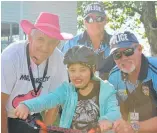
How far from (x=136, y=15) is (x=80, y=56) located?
0.52m

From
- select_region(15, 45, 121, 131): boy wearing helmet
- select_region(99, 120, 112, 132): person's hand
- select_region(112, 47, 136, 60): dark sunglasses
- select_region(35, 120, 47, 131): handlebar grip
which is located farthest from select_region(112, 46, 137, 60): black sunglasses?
select_region(35, 120, 47, 131): handlebar grip

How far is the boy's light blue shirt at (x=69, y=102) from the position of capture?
68.9 inches

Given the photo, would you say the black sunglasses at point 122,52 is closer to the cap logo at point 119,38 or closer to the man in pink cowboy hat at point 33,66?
the cap logo at point 119,38

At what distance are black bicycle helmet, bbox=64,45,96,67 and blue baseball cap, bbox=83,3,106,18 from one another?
0.25m

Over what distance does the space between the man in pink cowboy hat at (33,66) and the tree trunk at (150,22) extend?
406mm

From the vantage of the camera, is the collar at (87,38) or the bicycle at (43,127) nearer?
the bicycle at (43,127)

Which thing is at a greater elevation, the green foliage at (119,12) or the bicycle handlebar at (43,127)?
the green foliage at (119,12)

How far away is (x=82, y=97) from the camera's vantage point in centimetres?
180

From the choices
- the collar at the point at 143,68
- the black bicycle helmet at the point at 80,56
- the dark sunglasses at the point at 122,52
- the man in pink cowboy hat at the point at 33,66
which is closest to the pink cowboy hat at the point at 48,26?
the man in pink cowboy hat at the point at 33,66

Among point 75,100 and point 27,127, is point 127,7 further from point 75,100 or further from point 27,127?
point 27,127

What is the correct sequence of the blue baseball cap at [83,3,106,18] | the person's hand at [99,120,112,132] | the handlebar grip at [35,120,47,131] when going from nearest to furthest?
1. the person's hand at [99,120,112,132]
2. the handlebar grip at [35,120,47,131]
3. the blue baseball cap at [83,3,106,18]

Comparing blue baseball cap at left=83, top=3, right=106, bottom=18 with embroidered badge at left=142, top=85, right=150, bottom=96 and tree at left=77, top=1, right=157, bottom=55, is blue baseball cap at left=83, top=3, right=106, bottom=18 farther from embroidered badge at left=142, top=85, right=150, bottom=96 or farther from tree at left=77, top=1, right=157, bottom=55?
embroidered badge at left=142, top=85, right=150, bottom=96

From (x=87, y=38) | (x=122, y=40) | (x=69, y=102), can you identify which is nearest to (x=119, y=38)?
(x=122, y=40)

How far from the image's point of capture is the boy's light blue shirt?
68.9 inches
